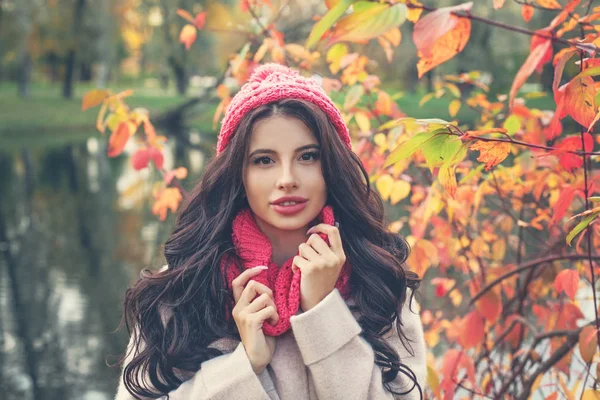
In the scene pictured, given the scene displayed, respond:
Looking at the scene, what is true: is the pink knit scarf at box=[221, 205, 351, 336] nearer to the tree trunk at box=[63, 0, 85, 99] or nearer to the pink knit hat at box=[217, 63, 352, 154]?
the pink knit hat at box=[217, 63, 352, 154]

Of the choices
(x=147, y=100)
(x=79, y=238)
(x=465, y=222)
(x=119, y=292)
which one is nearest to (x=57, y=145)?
(x=147, y=100)

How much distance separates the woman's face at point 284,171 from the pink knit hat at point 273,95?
52 millimetres

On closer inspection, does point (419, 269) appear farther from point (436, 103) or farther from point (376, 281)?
point (436, 103)

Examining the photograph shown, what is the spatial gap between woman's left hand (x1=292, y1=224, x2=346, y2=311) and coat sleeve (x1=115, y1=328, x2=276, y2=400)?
17 cm

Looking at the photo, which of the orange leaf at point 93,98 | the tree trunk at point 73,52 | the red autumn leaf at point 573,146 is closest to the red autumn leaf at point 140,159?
the orange leaf at point 93,98

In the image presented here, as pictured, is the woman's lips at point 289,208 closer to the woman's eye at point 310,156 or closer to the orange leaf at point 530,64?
the woman's eye at point 310,156

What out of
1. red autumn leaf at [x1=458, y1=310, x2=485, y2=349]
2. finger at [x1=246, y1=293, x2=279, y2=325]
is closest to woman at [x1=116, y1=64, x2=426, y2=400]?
finger at [x1=246, y1=293, x2=279, y2=325]

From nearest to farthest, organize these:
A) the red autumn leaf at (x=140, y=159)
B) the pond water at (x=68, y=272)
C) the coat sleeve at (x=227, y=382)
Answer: the coat sleeve at (x=227, y=382) → the red autumn leaf at (x=140, y=159) → the pond water at (x=68, y=272)

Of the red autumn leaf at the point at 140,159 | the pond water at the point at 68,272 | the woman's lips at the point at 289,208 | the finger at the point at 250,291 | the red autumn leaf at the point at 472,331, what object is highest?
the red autumn leaf at the point at 140,159

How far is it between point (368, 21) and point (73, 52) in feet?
87.9

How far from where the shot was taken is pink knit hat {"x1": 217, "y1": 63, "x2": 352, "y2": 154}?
164 cm

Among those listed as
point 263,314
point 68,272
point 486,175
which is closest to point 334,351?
point 263,314

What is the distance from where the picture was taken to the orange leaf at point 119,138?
247cm

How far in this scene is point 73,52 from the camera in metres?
26.1
